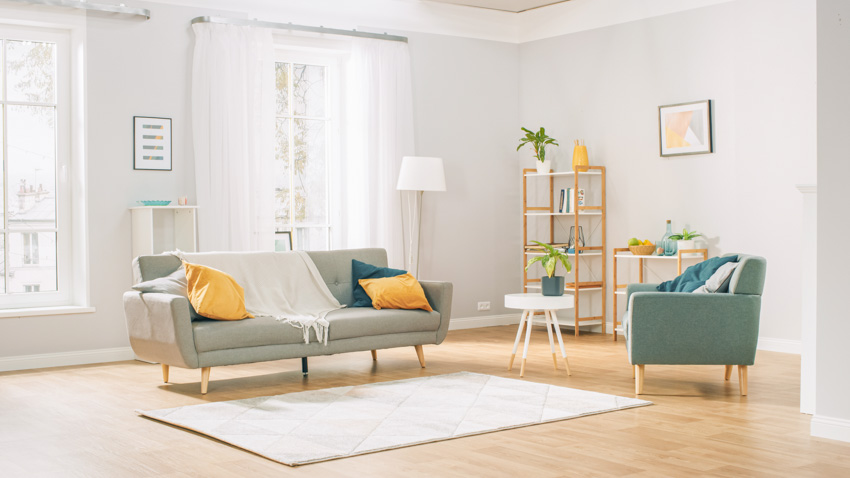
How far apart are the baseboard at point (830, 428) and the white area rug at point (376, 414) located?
918mm

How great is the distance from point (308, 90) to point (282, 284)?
2.39m

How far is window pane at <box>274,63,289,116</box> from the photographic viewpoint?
24.5 feet

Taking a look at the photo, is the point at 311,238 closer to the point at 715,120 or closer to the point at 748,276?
the point at 715,120

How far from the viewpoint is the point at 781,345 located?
666 centimetres

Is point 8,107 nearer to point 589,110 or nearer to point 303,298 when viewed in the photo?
point 303,298

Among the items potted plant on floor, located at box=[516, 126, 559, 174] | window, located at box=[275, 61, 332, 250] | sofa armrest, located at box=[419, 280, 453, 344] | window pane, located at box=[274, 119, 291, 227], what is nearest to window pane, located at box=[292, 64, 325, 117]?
window, located at box=[275, 61, 332, 250]

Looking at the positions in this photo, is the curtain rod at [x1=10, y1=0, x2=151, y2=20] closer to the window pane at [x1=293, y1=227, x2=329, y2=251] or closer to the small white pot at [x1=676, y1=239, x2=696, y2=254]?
the window pane at [x1=293, y1=227, x2=329, y2=251]

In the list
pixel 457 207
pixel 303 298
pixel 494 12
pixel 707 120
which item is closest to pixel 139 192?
pixel 303 298

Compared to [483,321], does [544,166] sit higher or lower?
higher

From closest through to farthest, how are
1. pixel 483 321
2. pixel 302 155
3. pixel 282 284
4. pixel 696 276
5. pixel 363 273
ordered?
pixel 696 276 < pixel 282 284 < pixel 363 273 < pixel 302 155 < pixel 483 321

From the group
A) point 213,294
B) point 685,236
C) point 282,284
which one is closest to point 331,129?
point 282,284

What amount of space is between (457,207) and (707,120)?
96.0 inches

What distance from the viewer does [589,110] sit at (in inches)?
320

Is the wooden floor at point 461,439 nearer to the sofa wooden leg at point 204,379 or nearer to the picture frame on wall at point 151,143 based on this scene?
the sofa wooden leg at point 204,379
